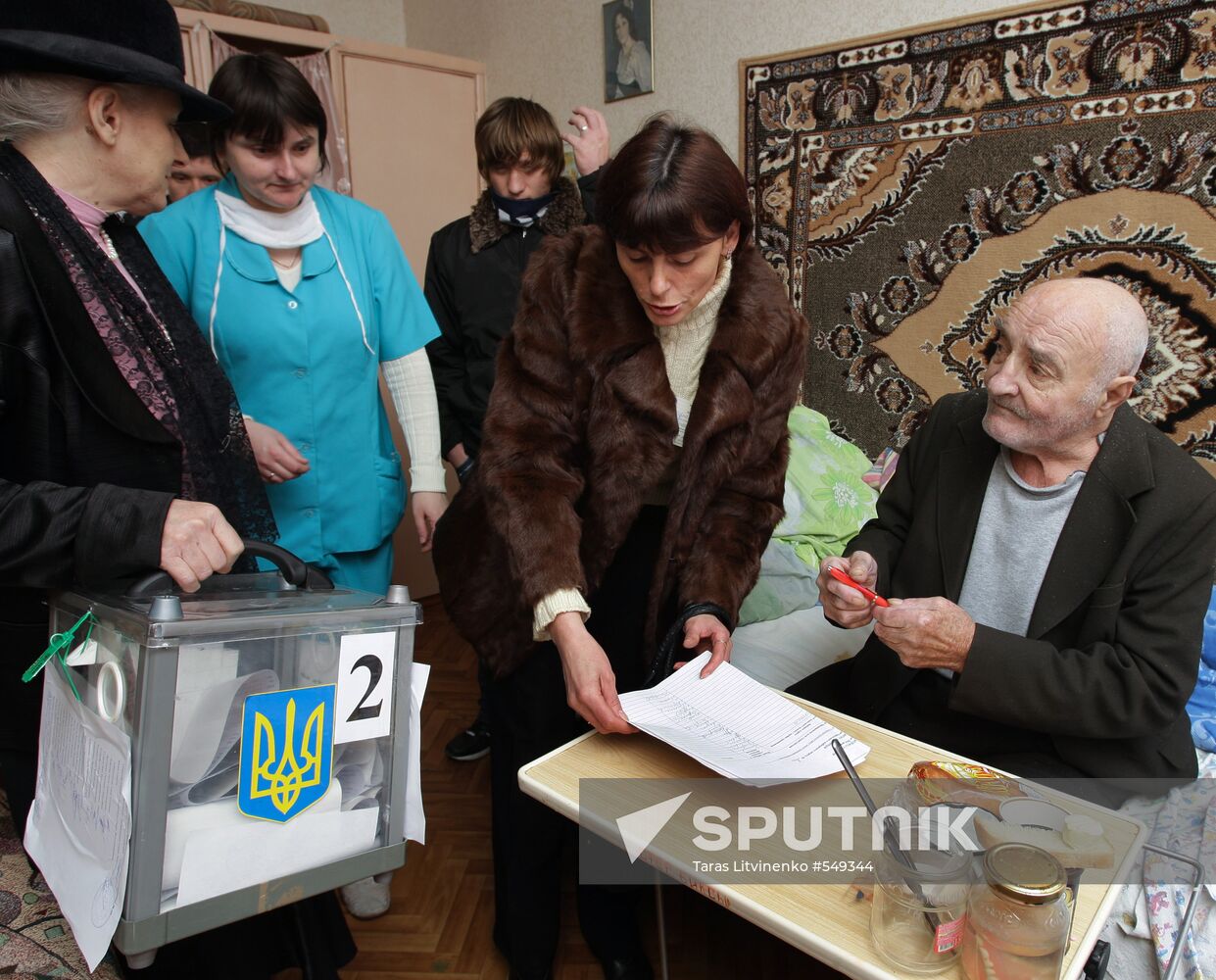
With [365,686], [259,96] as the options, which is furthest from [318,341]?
[365,686]

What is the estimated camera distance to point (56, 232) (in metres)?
→ 1.03

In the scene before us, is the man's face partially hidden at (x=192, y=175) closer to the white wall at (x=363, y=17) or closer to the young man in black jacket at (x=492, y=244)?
the young man in black jacket at (x=492, y=244)

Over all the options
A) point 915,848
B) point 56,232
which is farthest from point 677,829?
point 56,232

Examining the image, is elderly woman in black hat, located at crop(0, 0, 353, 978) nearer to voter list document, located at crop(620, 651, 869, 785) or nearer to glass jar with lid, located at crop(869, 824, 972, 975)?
voter list document, located at crop(620, 651, 869, 785)

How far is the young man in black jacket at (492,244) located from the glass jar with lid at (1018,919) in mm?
1747

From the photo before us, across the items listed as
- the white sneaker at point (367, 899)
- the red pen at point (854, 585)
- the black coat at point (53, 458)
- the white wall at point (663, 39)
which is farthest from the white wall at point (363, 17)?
the red pen at point (854, 585)

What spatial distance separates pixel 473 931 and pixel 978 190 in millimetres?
2279

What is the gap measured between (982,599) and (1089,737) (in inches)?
10.3

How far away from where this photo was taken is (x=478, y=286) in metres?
2.40

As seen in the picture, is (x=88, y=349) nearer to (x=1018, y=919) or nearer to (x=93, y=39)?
(x=93, y=39)

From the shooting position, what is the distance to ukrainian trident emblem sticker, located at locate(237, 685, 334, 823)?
2.68 feet

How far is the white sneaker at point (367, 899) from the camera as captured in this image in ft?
6.48

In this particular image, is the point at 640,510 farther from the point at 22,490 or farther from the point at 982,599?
the point at 22,490

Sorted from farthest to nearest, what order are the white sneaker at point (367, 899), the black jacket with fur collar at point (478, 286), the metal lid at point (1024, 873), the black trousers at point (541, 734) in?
the black jacket with fur collar at point (478, 286), the white sneaker at point (367, 899), the black trousers at point (541, 734), the metal lid at point (1024, 873)
